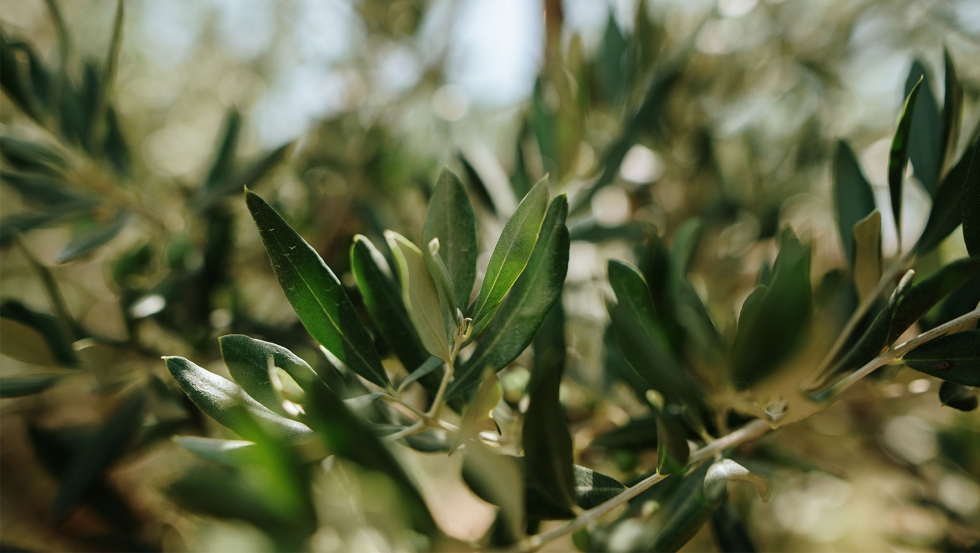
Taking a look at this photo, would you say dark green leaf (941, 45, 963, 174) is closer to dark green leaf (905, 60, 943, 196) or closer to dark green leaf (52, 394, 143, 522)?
dark green leaf (905, 60, 943, 196)

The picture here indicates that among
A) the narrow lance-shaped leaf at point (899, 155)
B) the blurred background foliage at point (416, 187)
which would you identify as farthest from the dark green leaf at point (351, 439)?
the narrow lance-shaped leaf at point (899, 155)

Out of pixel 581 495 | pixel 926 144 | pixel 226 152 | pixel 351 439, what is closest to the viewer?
pixel 351 439

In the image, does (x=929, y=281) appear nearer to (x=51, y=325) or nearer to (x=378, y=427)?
(x=378, y=427)

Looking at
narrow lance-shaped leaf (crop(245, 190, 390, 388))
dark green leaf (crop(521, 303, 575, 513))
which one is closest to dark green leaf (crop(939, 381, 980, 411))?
dark green leaf (crop(521, 303, 575, 513))

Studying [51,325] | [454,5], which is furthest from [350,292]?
[454,5]

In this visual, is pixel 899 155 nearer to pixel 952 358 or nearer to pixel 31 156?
pixel 952 358

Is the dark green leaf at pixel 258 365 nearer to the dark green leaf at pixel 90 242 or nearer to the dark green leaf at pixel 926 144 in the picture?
the dark green leaf at pixel 90 242

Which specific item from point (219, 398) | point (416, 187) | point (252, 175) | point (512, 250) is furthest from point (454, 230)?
point (416, 187)
